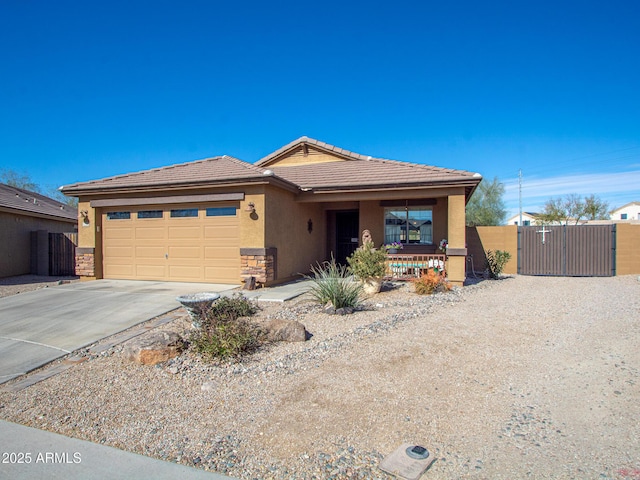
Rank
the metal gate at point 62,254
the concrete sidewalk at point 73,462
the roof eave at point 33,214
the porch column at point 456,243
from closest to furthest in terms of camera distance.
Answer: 1. the concrete sidewalk at point 73,462
2. the porch column at point 456,243
3. the roof eave at point 33,214
4. the metal gate at point 62,254

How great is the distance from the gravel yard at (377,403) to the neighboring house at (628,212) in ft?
201

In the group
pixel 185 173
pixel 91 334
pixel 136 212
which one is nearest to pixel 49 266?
pixel 136 212

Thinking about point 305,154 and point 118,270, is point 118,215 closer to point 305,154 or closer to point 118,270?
point 118,270

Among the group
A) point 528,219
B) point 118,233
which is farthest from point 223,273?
point 528,219

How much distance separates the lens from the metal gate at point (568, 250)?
14.5 m

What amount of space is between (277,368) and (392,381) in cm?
140

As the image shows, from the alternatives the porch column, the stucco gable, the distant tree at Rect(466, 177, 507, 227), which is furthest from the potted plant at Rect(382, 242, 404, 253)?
the distant tree at Rect(466, 177, 507, 227)

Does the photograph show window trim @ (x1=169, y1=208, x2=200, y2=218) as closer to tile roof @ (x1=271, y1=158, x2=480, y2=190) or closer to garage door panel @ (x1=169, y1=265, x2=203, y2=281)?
garage door panel @ (x1=169, y1=265, x2=203, y2=281)

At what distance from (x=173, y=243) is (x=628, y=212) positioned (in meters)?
64.7

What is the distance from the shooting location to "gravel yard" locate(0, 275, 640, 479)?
10.2 ft

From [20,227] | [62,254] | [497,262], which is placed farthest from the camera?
[20,227]

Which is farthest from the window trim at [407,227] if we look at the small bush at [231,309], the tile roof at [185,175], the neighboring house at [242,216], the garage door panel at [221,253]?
the small bush at [231,309]

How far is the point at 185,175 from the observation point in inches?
477

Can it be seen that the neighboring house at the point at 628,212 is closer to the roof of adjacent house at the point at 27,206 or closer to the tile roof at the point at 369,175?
the tile roof at the point at 369,175
